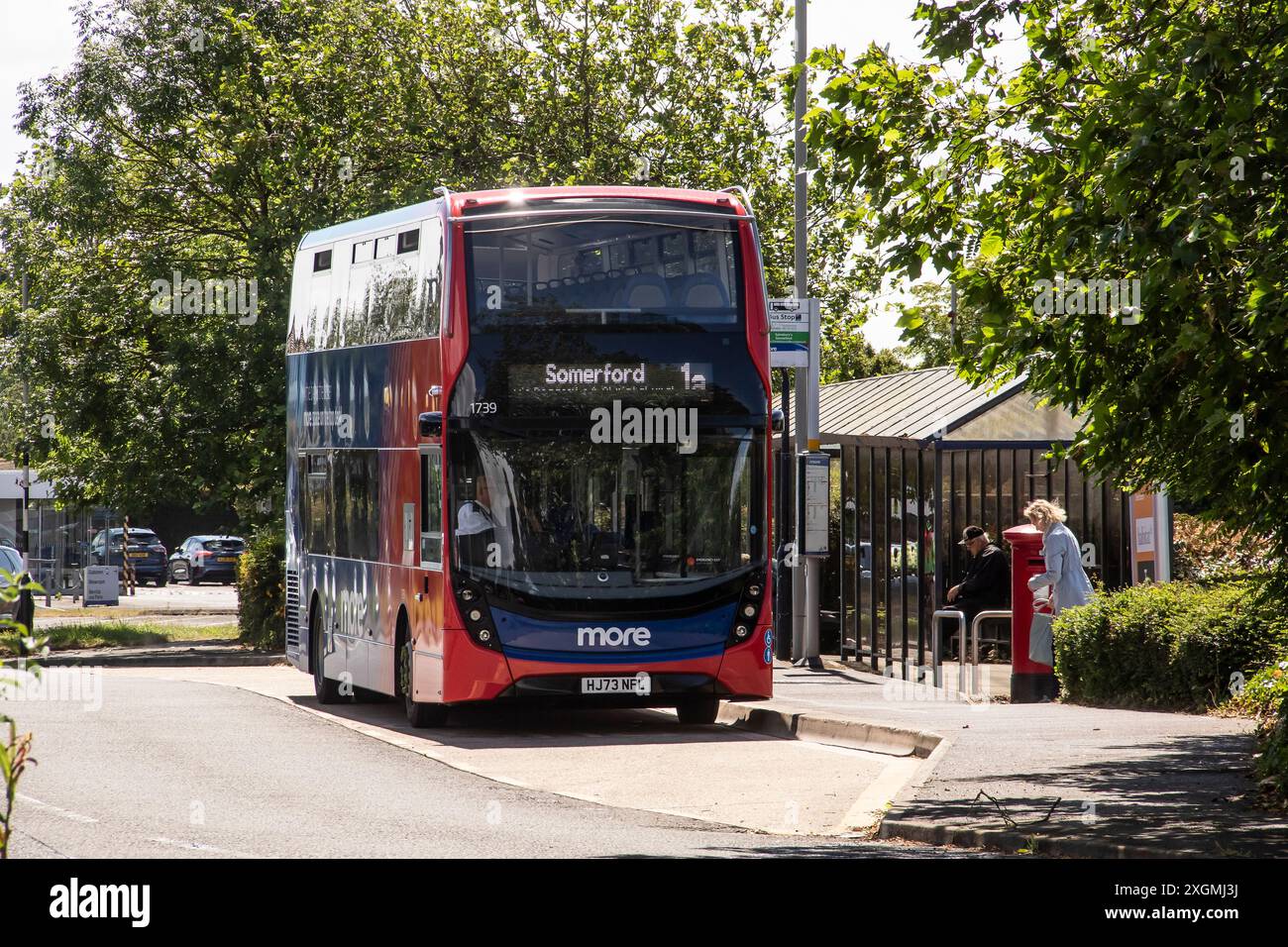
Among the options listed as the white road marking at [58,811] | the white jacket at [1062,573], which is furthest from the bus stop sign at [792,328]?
the white road marking at [58,811]

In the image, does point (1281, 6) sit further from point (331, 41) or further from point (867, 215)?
point (331, 41)

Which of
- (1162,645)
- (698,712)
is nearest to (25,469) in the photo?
(698,712)

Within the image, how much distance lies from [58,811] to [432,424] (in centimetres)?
523

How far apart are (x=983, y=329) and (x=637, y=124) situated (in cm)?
2331

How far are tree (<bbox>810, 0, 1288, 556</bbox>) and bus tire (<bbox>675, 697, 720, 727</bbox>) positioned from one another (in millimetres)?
5488

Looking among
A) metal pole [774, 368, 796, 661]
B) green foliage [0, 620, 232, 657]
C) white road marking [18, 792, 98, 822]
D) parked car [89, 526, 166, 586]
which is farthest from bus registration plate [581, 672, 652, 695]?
parked car [89, 526, 166, 586]

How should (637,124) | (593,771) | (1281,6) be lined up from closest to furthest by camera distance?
(1281,6)
(593,771)
(637,124)

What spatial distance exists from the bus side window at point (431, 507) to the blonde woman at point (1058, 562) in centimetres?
552

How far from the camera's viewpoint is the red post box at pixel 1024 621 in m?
18.4

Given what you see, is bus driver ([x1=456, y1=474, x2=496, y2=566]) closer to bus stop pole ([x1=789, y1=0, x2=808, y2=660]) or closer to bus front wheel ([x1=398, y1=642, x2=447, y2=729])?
bus front wheel ([x1=398, y1=642, x2=447, y2=729])

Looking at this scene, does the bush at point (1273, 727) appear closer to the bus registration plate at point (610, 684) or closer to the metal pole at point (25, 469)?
the bus registration plate at point (610, 684)

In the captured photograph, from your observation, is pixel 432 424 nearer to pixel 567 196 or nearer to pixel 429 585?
pixel 429 585
